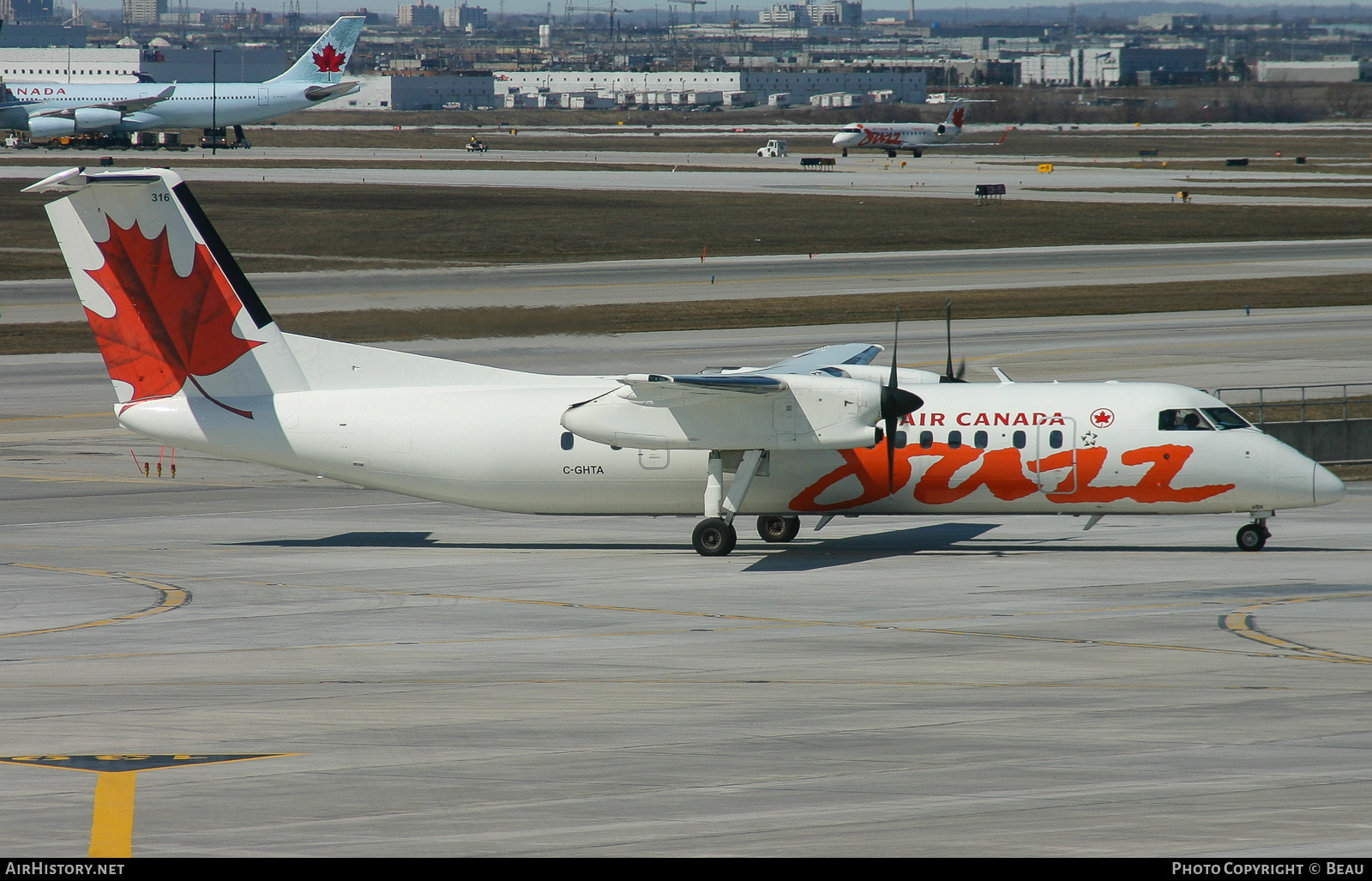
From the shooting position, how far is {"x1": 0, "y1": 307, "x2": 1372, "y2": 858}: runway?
1060 cm

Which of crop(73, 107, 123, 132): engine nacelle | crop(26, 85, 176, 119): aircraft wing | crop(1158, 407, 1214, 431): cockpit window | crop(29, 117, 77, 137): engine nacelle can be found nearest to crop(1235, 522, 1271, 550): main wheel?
crop(1158, 407, 1214, 431): cockpit window

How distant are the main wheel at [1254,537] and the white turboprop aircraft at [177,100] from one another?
119 meters

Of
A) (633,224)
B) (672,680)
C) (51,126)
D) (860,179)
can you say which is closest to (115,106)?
(51,126)

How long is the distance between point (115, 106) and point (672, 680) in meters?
124

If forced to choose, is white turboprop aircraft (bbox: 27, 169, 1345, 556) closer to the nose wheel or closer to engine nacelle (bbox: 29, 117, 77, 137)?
the nose wheel

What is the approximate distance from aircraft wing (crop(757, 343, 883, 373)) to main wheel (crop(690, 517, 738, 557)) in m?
3.09

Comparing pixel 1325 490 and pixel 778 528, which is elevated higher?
pixel 1325 490

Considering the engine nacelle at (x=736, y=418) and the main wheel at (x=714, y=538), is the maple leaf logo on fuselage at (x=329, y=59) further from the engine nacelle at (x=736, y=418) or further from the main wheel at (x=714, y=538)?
the main wheel at (x=714, y=538)

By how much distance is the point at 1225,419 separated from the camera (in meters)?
24.3

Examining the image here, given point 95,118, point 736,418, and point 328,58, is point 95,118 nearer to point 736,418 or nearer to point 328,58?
point 328,58

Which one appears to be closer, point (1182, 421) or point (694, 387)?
point (694, 387)

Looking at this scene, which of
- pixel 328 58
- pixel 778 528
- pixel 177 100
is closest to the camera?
pixel 778 528

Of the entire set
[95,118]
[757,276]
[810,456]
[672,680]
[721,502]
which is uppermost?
[95,118]

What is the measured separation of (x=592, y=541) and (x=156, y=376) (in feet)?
28.2
